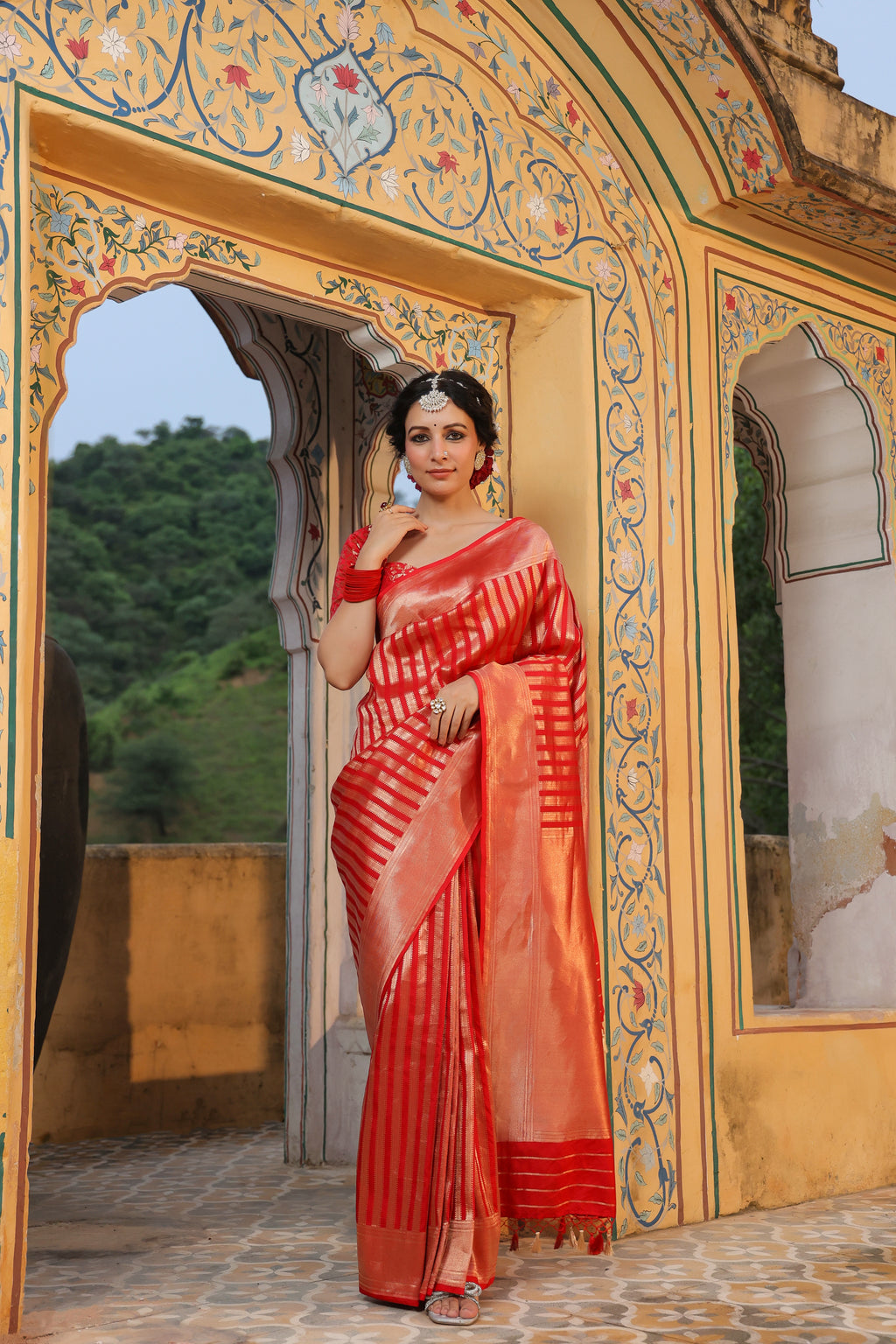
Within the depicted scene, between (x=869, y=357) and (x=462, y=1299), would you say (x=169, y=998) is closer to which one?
(x=462, y=1299)

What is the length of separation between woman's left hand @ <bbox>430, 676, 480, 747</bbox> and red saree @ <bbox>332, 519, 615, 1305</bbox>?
0.03m

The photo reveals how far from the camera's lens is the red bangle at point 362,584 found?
3648 millimetres

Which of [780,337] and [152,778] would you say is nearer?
[780,337]

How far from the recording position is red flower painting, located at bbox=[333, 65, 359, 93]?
381 centimetres

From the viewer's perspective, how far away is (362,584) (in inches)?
144

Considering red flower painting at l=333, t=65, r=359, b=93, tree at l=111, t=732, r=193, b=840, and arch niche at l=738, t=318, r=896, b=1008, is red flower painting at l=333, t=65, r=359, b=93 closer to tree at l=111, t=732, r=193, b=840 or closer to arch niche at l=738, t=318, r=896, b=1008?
arch niche at l=738, t=318, r=896, b=1008

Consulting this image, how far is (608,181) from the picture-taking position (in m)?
4.42

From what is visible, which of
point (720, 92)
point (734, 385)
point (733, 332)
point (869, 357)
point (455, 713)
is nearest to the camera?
point (455, 713)

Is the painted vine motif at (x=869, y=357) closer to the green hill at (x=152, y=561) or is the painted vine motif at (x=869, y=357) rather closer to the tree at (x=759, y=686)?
the tree at (x=759, y=686)

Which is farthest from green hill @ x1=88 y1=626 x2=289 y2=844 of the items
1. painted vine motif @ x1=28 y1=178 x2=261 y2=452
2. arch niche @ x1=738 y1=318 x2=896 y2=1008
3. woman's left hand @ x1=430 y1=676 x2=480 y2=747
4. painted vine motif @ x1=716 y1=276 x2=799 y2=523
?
woman's left hand @ x1=430 y1=676 x2=480 y2=747

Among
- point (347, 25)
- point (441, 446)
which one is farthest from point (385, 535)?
point (347, 25)

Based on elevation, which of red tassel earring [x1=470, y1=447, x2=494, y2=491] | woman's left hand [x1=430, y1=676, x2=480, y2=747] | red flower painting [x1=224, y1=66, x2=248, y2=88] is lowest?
woman's left hand [x1=430, y1=676, x2=480, y2=747]

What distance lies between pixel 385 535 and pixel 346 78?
129 centimetres

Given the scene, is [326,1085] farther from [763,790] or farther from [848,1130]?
[763,790]
